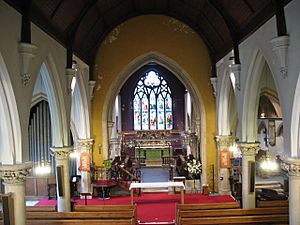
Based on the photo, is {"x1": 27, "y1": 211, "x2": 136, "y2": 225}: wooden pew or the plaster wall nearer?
the plaster wall

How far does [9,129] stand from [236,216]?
635 centimetres

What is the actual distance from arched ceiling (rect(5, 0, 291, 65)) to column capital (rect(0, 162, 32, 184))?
3319mm

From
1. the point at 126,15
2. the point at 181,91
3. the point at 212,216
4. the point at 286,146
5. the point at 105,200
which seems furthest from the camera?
the point at 181,91

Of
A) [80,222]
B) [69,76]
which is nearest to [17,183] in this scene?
[80,222]

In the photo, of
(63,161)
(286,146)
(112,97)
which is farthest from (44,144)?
(286,146)

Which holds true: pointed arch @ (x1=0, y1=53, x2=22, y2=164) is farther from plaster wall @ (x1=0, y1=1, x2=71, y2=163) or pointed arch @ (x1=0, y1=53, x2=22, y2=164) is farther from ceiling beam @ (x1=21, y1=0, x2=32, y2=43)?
ceiling beam @ (x1=21, y1=0, x2=32, y2=43)

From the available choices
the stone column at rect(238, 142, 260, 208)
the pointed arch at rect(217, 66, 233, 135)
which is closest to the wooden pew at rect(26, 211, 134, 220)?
the stone column at rect(238, 142, 260, 208)

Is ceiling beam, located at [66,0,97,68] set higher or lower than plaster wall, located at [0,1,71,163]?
higher

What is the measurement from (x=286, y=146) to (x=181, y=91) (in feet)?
68.5

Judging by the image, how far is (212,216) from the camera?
412 inches

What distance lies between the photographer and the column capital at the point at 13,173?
307 inches

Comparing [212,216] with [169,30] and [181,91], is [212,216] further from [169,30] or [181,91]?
[181,91]

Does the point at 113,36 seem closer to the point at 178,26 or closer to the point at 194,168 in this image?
the point at 178,26

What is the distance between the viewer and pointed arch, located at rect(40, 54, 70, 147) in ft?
34.8
